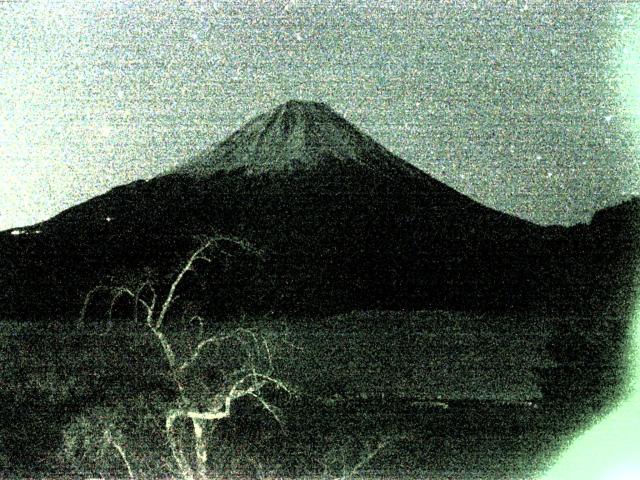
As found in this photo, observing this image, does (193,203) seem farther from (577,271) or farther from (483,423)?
(483,423)

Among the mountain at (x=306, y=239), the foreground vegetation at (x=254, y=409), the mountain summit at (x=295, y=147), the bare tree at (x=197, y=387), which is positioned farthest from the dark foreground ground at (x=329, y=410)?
the mountain summit at (x=295, y=147)

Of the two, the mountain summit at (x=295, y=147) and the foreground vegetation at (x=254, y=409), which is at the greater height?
the mountain summit at (x=295, y=147)

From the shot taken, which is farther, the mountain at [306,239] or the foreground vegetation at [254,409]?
the mountain at [306,239]

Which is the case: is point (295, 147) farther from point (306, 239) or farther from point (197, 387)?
point (197, 387)

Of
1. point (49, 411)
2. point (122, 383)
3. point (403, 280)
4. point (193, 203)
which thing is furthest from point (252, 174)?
point (49, 411)

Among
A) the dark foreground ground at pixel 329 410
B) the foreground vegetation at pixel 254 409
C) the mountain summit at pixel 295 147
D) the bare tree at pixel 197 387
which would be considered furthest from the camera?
the mountain summit at pixel 295 147

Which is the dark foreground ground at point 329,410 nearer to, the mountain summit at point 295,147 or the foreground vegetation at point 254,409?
the foreground vegetation at point 254,409
